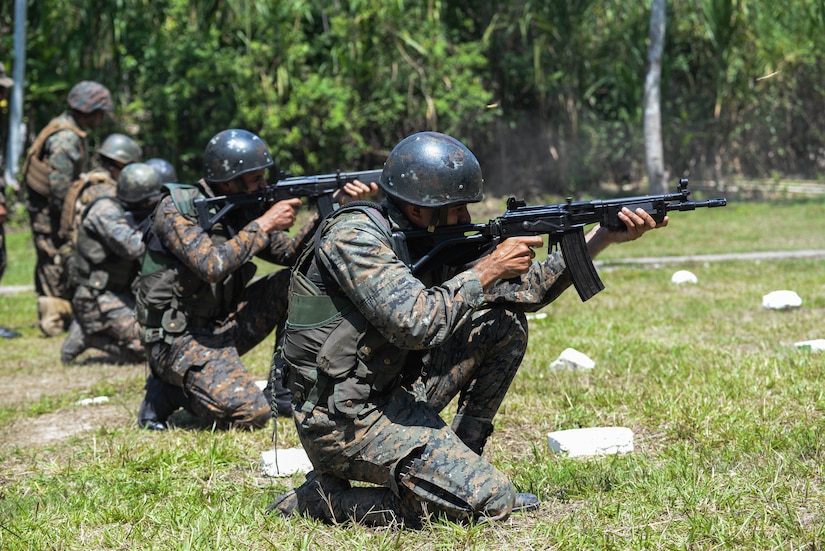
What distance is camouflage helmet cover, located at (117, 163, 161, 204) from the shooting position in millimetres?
7652

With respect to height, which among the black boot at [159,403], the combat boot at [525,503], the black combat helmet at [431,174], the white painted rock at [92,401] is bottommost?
the white painted rock at [92,401]

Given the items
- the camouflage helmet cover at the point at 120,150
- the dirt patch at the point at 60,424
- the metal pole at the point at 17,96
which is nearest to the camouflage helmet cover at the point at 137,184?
the camouflage helmet cover at the point at 120,150

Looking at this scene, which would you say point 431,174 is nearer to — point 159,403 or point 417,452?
point 417,452

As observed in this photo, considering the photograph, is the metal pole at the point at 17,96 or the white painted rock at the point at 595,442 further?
the metal pole at the point at 17,96

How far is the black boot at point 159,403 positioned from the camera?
5805 millimetres

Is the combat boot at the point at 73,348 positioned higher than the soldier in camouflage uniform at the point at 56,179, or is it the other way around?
the soldier in camouflage uniform at the point at 56,179

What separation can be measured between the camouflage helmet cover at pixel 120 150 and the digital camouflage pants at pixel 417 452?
5.36 metres

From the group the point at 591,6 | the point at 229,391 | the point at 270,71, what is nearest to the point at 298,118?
the point at 270,71

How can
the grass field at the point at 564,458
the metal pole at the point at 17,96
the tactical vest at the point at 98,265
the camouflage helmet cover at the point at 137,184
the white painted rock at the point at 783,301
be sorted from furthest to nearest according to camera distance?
1. the metal pole at the point at 17,96
2. the white painted rock at the point at 783,301
3. the tactical vest at the point at 98,265
4. the camouflage helmet cover at the point at 137,184
5. the grass field at the point at 564,458

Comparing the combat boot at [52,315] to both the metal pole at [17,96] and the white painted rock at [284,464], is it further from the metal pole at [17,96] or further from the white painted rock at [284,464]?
the metal pole at [17,96]

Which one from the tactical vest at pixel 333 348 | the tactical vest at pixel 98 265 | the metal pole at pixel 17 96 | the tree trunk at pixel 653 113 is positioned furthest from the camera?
the tree trunk at pixel 653 113

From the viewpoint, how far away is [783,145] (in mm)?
24203

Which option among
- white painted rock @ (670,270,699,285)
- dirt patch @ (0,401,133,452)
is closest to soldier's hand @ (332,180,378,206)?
dirt patch @ (0,401,133,452)

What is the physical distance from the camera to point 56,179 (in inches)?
375
